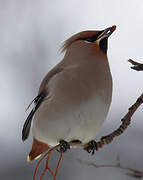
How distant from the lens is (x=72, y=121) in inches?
31.8

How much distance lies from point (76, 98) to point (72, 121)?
5cm

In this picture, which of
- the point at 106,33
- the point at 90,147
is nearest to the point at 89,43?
the point at 106,33

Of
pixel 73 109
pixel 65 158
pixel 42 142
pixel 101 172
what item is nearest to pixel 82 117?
pixel 73 109

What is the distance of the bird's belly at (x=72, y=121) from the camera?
0.80 m

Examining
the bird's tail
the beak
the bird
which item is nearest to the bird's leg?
the bird

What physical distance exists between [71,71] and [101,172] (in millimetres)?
644

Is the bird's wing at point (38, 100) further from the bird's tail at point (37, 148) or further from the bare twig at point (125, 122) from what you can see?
the bare twig at point (125, 122)


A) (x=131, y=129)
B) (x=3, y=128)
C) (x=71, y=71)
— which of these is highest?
(x=71, y=71)

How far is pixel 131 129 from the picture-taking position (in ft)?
6.05

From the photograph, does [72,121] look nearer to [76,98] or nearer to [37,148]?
[76,98]

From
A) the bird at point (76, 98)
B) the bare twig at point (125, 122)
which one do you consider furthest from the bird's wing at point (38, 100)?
the bare twig at point (125, 122)

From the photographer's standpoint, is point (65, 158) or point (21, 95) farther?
point (21, 95)

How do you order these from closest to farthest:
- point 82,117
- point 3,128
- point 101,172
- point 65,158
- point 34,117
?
point 82,117, point 34,117, point 101,172, point 65,158, point 3,128

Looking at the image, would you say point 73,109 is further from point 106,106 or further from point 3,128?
point 3,128
